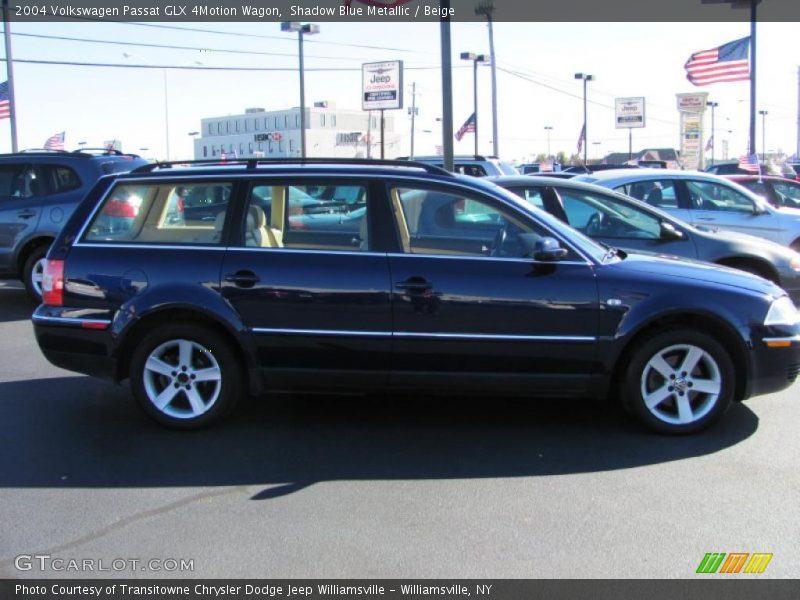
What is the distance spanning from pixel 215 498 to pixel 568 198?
503cm

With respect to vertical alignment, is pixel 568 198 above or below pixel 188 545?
above

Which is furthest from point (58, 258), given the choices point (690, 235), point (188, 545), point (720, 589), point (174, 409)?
point (690, 235)

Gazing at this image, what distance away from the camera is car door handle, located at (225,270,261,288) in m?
5.23

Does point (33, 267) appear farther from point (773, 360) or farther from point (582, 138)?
point (582, 138)

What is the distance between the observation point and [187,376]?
539 centimetres

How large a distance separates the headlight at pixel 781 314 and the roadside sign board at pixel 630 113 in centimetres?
6268

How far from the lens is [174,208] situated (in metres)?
5.58

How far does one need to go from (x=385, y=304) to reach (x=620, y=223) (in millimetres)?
3786

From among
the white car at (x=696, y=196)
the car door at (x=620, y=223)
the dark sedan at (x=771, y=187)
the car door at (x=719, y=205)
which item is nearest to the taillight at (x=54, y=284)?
the car door at (x=620, y=223)

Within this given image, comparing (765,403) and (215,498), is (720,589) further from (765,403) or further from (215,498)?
(765,403)

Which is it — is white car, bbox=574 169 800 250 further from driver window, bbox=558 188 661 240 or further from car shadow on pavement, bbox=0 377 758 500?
car shadow on pavement, bbox=0 377 758 500

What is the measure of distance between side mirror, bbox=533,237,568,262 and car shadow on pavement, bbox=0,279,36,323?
698 centimetres

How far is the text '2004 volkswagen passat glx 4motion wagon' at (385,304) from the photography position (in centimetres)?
512

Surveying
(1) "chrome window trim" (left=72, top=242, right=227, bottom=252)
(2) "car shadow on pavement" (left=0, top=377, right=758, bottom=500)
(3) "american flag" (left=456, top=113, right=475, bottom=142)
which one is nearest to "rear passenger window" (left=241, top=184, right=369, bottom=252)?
(1) "chrome window trim" (left=72, top=242, right=227, bottom=252)
